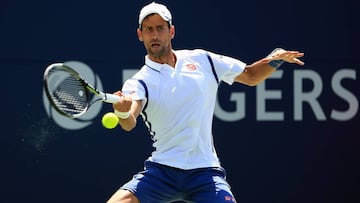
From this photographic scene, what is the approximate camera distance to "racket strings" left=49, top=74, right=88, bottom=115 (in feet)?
17.0

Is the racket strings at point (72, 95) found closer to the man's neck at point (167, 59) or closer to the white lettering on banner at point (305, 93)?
the man's neck at point (167, 59)

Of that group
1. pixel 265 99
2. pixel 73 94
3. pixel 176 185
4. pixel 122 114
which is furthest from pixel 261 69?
pixel 265 99

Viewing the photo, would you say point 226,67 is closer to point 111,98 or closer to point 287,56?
point 287,56

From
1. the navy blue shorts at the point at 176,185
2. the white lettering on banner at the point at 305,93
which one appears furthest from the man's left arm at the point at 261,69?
the white lettering on banner at the point at 305,93

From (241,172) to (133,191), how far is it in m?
2.25

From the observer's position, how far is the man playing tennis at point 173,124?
5.52m

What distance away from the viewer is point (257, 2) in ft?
24.8

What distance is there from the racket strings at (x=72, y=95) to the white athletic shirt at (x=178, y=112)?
1.20ft

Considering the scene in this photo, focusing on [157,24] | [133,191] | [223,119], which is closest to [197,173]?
[133,191]

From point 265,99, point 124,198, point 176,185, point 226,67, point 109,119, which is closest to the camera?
point 109,119

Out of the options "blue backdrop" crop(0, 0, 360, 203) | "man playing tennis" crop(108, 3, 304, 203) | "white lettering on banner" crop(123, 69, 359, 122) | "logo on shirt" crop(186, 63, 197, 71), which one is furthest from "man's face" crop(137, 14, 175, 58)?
"white lettering on banner" crop(123, 69, 359, 122)

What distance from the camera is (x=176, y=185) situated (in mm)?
5551

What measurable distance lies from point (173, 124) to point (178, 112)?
2.9 inches

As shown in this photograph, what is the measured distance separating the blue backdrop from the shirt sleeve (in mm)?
1609
